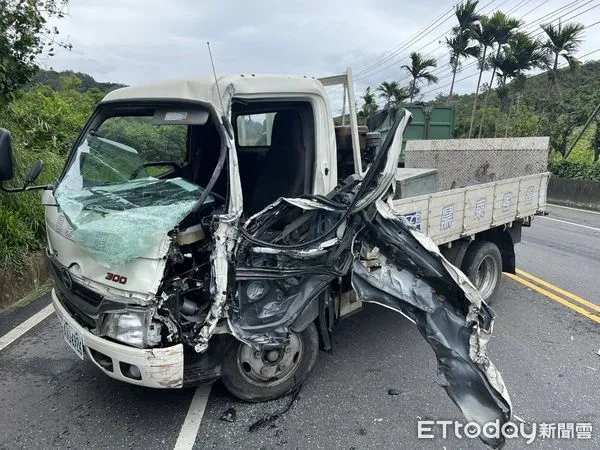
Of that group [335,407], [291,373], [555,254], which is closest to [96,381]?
[291,373]

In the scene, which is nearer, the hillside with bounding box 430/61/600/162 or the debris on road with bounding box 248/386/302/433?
the debris on road with bounding box 248/386/302/433

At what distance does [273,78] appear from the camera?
3115 mm

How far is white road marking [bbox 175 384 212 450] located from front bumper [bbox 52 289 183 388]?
1.36 feet

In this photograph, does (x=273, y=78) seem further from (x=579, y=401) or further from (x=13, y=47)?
(x=13, y=47)

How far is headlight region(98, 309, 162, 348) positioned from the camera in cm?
249

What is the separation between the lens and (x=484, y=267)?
4977mm

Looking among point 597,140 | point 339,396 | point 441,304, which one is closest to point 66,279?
point 339,396

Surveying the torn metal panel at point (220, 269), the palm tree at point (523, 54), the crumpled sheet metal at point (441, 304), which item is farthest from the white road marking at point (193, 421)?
the palm tree at point (523, 54)

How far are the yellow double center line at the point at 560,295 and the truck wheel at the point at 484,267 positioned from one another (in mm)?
819

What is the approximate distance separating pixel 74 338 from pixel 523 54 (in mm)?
24640

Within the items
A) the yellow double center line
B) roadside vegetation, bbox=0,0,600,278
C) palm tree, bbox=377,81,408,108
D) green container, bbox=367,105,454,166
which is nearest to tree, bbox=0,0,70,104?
roadside vegetation, bbox=0,0,600,278

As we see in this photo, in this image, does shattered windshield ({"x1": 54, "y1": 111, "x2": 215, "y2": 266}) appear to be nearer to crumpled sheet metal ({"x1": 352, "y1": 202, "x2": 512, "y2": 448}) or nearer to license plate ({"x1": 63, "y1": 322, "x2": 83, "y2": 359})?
license plate ({"x1": 63, "y1": 322, "x2": 83, "y2": 359})

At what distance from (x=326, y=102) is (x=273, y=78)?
437 millimetres

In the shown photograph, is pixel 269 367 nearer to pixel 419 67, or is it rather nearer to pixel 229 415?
pixel 229 415
